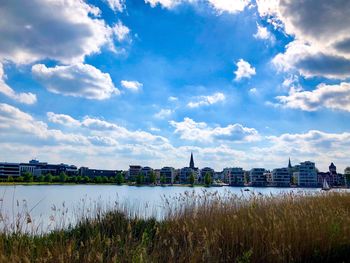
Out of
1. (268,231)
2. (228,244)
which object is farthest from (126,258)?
(268,231)

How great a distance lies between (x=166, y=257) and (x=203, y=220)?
244 centimetres

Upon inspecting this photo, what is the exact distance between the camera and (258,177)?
549ft

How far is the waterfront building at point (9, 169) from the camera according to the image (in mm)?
144500

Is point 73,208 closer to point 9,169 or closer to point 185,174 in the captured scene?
point 9,169

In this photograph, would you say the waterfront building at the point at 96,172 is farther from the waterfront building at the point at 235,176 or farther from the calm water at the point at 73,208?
the calm water at the point at 73,208

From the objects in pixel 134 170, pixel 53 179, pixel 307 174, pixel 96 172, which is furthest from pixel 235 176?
pixel 53 179

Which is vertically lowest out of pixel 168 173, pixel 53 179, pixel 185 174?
pixel 53 179

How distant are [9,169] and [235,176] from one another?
101180 millimetres

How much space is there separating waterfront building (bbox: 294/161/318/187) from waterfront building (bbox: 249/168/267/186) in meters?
15.7

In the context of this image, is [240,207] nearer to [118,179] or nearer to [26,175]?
[26,175]

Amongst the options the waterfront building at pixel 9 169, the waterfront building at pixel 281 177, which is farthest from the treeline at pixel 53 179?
the waterfront building at pixel 281 177

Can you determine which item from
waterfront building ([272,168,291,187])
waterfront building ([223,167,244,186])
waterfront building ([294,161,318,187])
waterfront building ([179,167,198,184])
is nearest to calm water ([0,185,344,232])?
waterfront building ([294,161,318,187])

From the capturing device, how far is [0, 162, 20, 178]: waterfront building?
144m

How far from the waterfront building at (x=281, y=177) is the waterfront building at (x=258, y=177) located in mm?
4805
